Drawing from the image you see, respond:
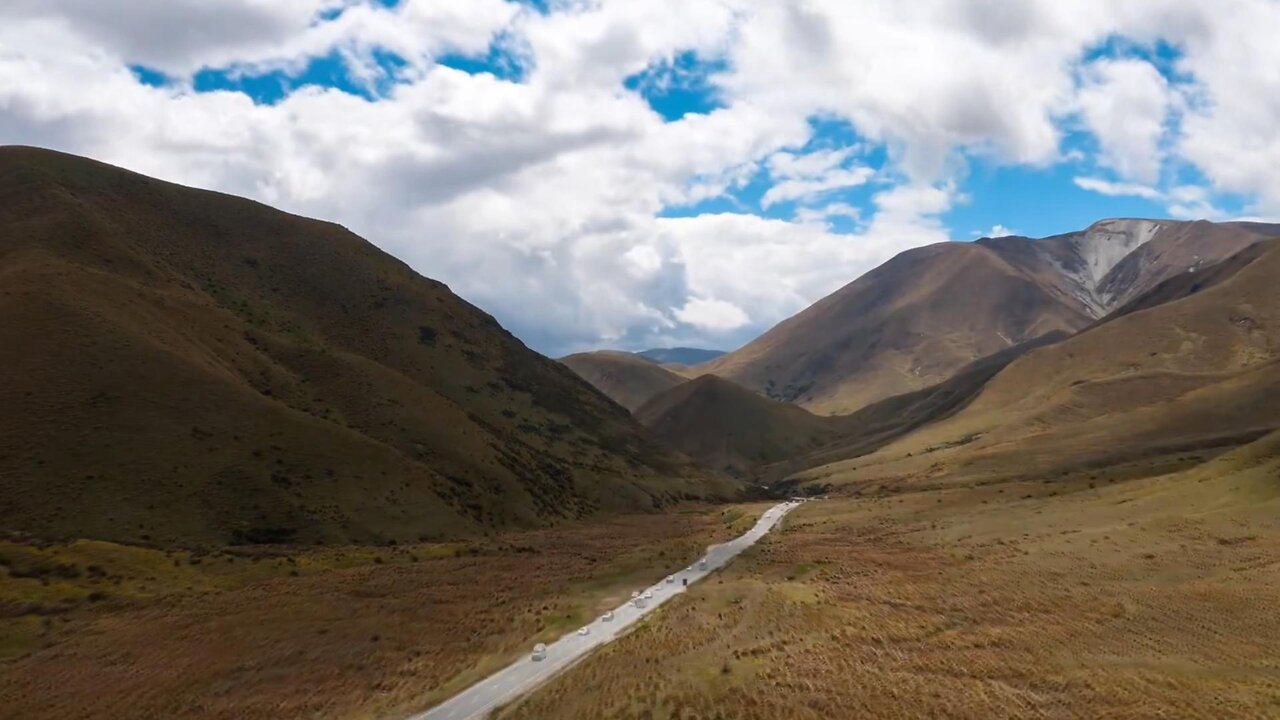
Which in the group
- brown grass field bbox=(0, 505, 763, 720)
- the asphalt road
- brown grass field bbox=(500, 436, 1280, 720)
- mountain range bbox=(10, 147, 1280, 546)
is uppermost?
mountain range bbox=(10, 147, 1280, 546)

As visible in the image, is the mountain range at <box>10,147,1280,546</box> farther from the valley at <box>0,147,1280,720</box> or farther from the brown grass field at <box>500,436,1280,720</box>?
the brown grass field at <box>500,436,1280,720</box>

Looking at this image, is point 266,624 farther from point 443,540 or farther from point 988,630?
point 988,630

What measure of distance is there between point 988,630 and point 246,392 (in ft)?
245

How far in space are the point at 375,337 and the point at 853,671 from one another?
114 metres

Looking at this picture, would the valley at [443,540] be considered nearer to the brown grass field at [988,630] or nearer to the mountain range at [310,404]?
the brown grass field at [988,630]

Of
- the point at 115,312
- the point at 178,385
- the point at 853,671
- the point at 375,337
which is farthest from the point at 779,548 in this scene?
the point at 375,337

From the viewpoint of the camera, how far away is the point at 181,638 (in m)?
40.3

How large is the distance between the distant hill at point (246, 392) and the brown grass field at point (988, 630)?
4022 cm

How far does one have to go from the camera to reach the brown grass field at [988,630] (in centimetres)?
3038

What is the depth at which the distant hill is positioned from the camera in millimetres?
61719

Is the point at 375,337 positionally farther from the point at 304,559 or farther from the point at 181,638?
the point at 181,638

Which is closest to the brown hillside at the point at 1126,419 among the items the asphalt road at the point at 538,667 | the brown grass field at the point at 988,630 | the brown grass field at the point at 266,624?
the brown grass field at the point at 988,630

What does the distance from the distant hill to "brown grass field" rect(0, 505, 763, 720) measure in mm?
7641

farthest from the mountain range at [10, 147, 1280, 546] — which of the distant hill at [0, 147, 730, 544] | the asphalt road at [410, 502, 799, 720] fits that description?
the asphalt road at [410, 502, 799, 720]
